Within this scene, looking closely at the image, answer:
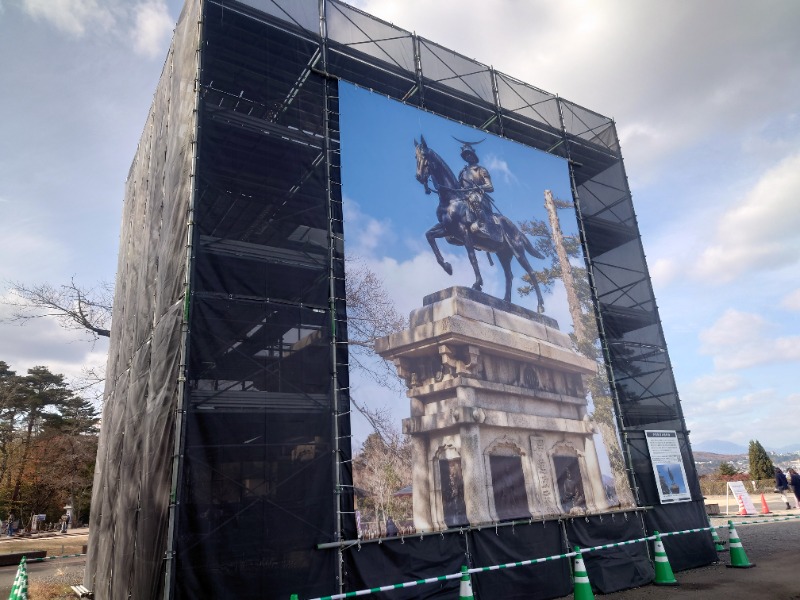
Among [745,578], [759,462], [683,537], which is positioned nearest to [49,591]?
[683,537]

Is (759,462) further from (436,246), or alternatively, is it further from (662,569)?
(436,246)

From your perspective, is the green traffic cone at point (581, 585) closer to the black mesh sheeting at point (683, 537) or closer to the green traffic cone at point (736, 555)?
the black mesh sheeting at point (683, 537)

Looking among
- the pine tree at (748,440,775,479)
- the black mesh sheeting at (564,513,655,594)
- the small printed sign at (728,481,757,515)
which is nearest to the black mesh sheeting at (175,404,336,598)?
the black mesh sheeting at (564,513,655,594)

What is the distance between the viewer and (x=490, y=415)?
8.77 m

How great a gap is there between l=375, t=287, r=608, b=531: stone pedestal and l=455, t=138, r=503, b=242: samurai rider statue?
1531 millimetres

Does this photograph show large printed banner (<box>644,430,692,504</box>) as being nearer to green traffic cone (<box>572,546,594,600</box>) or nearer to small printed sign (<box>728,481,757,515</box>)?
green traffic cone (<box>572,546,594,600</box>)

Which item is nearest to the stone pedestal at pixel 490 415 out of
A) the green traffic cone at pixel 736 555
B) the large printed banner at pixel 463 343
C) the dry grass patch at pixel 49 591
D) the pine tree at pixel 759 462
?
the large printed banner at pixel 463 343

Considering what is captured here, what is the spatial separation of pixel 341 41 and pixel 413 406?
7.52 meters

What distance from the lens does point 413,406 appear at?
8164mm

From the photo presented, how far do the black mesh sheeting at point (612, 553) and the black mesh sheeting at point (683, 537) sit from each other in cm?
57

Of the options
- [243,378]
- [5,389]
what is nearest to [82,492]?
[5,389]

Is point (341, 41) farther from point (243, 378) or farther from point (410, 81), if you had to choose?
point (243, 378)

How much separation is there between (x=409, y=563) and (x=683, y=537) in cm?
658

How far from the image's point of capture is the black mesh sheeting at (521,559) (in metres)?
7.71
